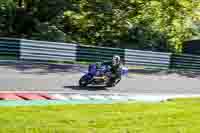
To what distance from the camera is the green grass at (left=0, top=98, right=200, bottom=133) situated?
909cm

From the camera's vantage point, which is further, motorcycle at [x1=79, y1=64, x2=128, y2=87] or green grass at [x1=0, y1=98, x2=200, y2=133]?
motorcycle at [x1=79, y1=64, x2=128, y2=87]

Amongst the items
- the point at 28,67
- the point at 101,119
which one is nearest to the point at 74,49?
the point at 28,67

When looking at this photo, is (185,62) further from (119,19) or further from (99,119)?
(99,119)

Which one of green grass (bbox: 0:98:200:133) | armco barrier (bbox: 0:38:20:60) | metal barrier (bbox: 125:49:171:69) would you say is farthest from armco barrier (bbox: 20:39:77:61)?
green grass (bbox: 0:98:200:133)

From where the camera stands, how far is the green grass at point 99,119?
29.8ft

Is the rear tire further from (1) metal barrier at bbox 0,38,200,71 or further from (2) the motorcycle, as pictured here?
(1) metal barrier at bbox 0,38,200,71

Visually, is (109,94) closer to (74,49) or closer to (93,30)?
(74,49)

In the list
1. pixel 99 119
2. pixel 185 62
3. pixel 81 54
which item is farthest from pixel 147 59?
pixel 99 119

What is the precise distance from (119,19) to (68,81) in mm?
21857

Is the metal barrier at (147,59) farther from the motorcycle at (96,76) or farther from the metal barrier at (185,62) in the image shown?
the motorcycle at (96,76)

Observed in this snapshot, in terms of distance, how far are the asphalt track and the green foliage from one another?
38.4 ft

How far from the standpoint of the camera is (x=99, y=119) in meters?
10.3

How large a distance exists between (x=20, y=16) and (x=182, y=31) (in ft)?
46.7

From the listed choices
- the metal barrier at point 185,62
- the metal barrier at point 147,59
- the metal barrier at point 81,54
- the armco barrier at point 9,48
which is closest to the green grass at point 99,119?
the metal barrier at point 81,54
